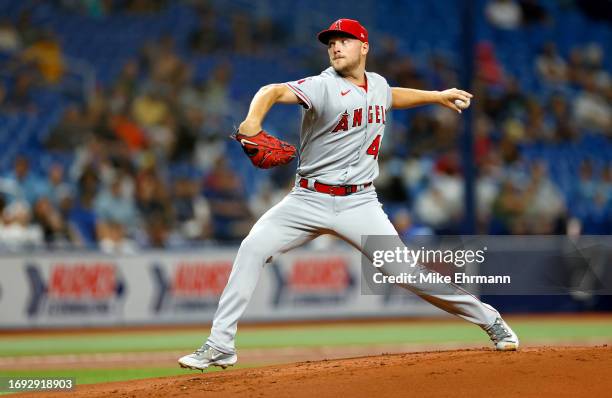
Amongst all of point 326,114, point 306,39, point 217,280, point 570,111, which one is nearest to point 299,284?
point 217,280

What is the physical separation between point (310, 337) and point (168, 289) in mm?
2183

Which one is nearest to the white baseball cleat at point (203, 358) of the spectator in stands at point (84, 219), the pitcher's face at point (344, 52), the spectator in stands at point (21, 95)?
the pitcher's face at point (344, 52)

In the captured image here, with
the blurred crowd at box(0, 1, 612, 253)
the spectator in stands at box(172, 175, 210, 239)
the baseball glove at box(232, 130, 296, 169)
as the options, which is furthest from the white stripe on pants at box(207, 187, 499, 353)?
the spectator in stands at box(172, 175, 210, 239)

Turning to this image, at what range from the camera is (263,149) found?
5156 millimetres

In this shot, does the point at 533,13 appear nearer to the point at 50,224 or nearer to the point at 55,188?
the point at 55,188

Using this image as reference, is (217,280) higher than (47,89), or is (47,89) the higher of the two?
(47,89)

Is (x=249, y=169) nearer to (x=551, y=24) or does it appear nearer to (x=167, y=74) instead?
(x=167, y=74)

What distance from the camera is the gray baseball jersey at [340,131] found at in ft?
18.3

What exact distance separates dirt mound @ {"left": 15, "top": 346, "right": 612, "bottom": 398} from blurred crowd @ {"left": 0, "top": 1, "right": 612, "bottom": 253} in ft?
23.6

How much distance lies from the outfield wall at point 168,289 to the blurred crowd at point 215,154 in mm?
307

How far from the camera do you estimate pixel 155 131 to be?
575 inches

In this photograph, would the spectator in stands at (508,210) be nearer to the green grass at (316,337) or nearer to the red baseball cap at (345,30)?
the green grass at (316,337)

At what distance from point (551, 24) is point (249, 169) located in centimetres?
751

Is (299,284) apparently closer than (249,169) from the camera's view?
Yes
